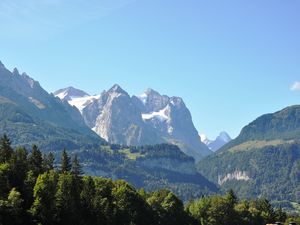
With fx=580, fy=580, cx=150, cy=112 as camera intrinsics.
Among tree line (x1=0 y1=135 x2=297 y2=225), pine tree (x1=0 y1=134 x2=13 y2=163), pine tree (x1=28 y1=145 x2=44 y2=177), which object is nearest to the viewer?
tree line (x1=0 y1=135 x2=297 y2=225)

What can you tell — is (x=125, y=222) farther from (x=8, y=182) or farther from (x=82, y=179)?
(x=8, y=182)

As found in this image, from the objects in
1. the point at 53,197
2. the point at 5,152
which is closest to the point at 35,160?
the point at 5,152

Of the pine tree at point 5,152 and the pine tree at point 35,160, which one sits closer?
the pine tree at point 5,152

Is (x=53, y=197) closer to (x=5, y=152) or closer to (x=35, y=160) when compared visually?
(x=5, y=152)

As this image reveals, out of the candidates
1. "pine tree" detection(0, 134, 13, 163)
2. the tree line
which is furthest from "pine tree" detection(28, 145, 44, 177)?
"pine tree" detection(0, 134, 13, 163)

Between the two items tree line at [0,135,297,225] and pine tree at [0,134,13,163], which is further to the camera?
pine tree at [0,134,13,163]

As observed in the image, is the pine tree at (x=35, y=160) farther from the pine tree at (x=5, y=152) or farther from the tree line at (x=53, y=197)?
the pine tree at (x=5, y=152)

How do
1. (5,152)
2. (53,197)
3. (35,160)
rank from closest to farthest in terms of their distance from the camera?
1. (53,197)
2. (5,152)
3. (35,160)

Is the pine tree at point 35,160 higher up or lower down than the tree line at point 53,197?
higher up

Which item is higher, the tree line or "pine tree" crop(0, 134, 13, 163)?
"pine tree" crop(0, 134, 13, 163)

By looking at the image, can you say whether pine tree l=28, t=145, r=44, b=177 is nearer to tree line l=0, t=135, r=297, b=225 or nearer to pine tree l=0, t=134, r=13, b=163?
tree line l=0, t=135, r=297, b=225

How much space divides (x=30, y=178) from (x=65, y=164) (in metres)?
28.8

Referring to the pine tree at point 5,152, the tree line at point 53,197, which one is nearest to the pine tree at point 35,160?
the tree line at point 53,197

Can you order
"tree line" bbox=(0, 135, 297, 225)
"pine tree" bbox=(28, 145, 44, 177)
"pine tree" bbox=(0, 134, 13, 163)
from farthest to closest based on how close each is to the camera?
"pine tree" bbox=(28, 145, 44, 177)
"pine tree" bbox=(0, 134, 13, 163)
"tree line" bbox=(0, 135, 297, 225)
